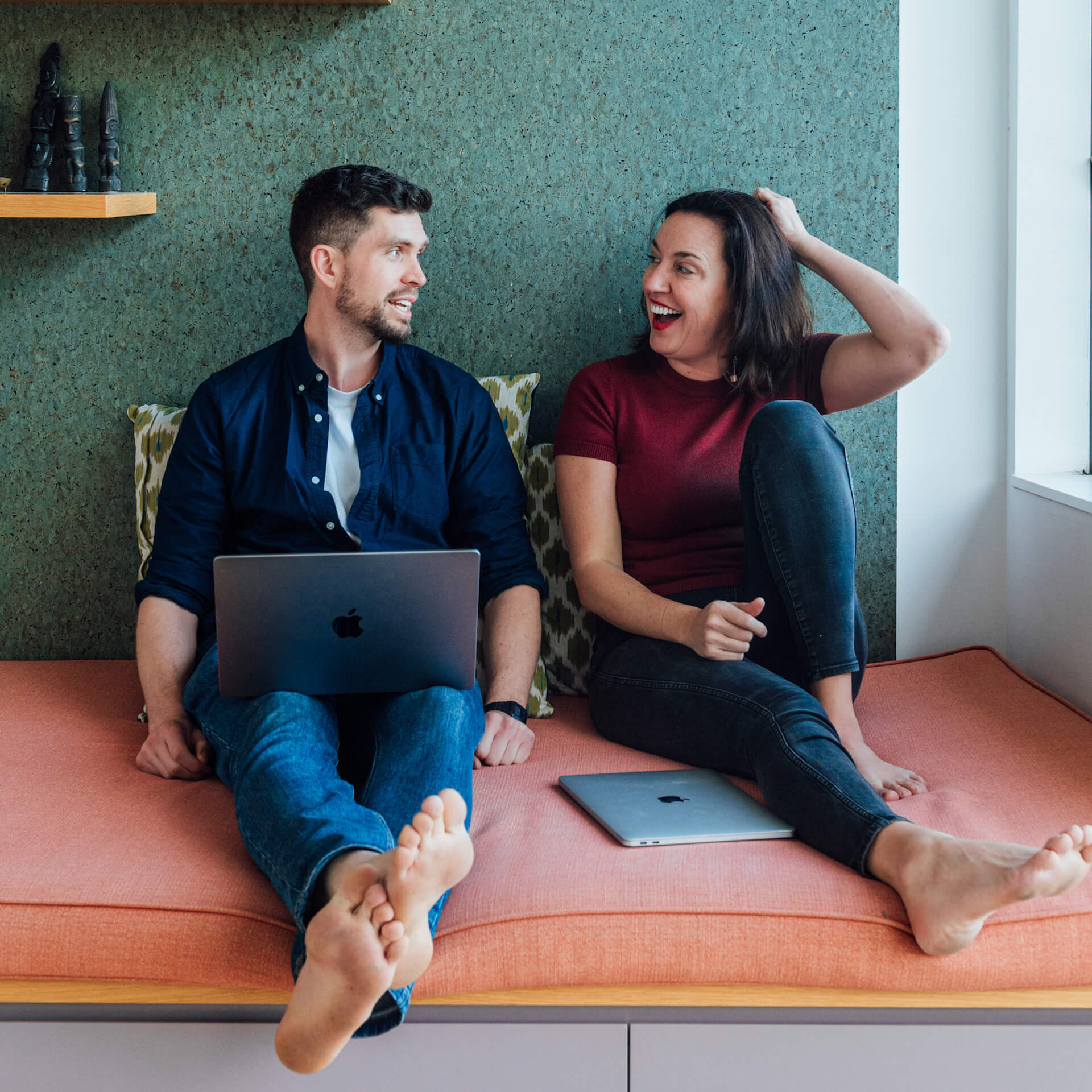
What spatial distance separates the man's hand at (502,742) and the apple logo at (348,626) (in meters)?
0.30

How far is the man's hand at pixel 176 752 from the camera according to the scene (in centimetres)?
143

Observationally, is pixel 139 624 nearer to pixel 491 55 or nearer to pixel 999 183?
pixel 491 55

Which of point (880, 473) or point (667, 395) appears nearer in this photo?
point (667, 395)

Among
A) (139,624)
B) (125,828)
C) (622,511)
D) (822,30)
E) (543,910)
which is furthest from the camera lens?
(822,30)

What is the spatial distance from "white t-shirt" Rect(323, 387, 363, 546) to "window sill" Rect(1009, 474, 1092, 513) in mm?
1172

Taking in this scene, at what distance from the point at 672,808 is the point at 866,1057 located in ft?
1.11

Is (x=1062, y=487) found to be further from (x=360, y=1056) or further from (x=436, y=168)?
(x=360, y=1056)

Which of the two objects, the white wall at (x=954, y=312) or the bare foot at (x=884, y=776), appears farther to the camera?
the white wall at (x=954, y=312)

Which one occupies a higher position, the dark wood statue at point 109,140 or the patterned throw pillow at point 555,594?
the dark wood statue at point 109,140

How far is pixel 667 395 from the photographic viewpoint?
1.73m

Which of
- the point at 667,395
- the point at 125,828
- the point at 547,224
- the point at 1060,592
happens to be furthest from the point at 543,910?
the point at 547,224

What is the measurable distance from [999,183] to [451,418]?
44.0 inches

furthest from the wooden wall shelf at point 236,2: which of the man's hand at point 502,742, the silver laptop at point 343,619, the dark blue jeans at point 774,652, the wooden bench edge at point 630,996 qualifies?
the wooden bench edge at point 630,996

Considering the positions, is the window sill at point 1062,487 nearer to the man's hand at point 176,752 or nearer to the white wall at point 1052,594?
the white wall at point 1052,594
